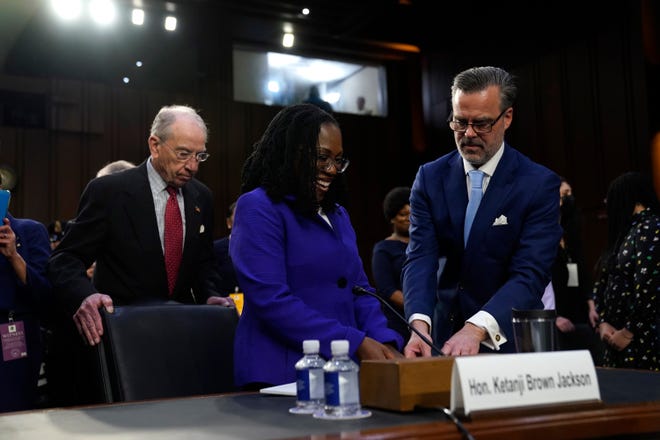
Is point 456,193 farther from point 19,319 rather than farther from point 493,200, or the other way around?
point 19,319

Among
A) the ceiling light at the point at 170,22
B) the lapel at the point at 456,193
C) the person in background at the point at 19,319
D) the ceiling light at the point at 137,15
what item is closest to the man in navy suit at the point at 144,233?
the person in background at the point at 19,319

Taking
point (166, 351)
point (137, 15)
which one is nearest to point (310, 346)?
point (166, 351)

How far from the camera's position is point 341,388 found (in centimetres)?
109

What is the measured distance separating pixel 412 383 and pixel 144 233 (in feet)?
5.46

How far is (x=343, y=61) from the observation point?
9227 mm

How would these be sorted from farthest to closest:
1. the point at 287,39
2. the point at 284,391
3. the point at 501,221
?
1. the point at 287,39
2. the point at 501,221
3. the point at 284,391

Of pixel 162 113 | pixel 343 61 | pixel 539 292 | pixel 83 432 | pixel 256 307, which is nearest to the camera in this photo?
Answer: pixel 83 432

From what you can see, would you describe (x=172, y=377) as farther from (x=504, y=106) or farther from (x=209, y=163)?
(x=209, y=163)

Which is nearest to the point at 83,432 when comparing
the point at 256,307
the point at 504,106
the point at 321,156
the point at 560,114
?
the point at 256,307

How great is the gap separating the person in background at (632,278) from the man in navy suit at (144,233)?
5.58 ft

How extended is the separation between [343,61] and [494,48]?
6.78 feet

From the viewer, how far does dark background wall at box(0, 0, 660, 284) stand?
6495mm

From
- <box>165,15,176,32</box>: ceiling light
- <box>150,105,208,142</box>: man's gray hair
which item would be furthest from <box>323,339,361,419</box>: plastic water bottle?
<box>165,15,176,32</box>: ceiling light

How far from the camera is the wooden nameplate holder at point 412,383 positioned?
109 centimetres
